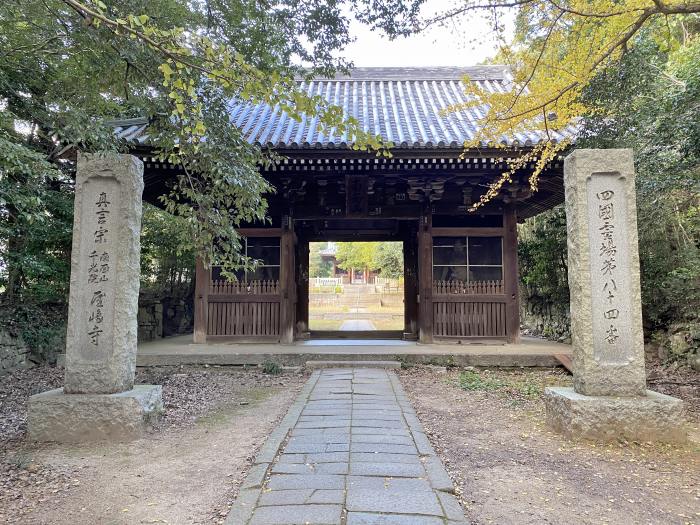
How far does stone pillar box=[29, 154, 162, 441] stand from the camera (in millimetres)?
3707

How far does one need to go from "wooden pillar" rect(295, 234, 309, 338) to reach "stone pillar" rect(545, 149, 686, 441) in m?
6.66

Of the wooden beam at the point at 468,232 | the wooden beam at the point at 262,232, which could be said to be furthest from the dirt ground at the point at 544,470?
the wooden beam at the point at 262,232

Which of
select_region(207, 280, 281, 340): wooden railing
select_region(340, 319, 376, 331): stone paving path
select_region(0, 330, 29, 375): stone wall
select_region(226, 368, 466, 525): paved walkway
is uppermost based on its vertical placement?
select_region(207, 280, 281, 340): wooden railing

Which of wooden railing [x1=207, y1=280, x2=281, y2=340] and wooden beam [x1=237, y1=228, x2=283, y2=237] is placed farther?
wooden beam [x1=237, y1=228, x2=283, y2=237]

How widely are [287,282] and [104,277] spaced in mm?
4186

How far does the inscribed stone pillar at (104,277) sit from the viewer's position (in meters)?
3.89

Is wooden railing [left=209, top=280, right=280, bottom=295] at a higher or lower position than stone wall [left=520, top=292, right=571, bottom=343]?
higher

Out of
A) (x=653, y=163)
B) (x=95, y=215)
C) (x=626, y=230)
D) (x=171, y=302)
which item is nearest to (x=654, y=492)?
(x=626, y=230)

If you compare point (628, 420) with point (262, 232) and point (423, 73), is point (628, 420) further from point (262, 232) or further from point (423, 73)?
point (423, 73)

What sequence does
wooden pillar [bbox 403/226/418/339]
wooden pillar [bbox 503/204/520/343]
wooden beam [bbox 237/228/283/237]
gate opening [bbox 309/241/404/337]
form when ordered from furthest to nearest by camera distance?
gate opening [bbox 309/241/404/337] < wooden pillar [bbox 403/226/418/339] < wooden beam [bbox 237/228/283/237] < wooden pillar [bbox 503/204/520/343]

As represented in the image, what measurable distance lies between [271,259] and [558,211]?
263 inches

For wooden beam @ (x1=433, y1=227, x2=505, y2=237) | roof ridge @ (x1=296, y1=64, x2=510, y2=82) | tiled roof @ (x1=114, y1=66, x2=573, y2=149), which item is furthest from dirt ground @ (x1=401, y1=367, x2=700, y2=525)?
roof ridge @ (x1=296, y1=64, x2=510, y2=82)

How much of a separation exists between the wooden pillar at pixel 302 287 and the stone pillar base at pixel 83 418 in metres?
6.15

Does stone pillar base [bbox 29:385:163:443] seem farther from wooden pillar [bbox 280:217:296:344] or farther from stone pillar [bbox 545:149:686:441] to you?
wooden pillar [bbox 280:217:296:344]
